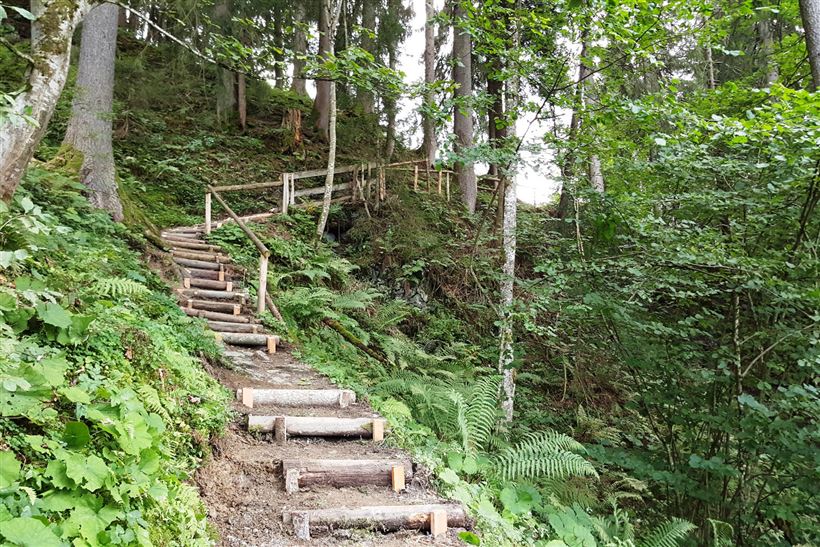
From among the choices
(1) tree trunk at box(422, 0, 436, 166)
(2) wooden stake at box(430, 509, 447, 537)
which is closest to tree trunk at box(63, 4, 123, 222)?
(1) tree trunk at box(422, 0, 436, 166)

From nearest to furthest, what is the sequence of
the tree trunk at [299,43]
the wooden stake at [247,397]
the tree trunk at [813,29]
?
1. the wooden stake at [247,397]
2. the tree trunk at [813,29]
3. the tree trunk at [299,43]

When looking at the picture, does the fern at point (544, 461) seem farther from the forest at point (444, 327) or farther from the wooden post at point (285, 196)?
the wooden post at point (285, 196)

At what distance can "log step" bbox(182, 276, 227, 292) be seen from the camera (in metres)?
7.93

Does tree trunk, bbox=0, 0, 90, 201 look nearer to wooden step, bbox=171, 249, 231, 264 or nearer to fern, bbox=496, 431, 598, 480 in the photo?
fern, bbox=496, 431, 598, 480

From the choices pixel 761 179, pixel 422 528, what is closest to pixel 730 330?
pixel 761 179

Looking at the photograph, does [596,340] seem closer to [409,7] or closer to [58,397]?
[58,397]

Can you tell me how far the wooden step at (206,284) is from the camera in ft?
26.0

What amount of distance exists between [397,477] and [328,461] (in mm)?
541

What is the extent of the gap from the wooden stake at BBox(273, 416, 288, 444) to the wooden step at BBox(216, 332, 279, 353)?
2420 millimetres

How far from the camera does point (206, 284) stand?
8.17 metres

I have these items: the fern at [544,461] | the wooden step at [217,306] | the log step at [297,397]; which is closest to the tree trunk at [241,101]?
the wooden step at [217,306]

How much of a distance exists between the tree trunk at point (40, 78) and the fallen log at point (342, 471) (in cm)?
272

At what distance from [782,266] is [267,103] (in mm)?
17117

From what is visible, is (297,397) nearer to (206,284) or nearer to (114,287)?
(114,287)
